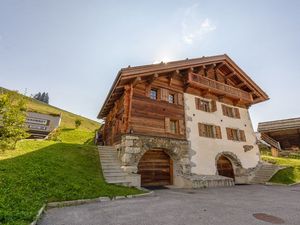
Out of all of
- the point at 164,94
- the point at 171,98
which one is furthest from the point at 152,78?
the point at 171,98

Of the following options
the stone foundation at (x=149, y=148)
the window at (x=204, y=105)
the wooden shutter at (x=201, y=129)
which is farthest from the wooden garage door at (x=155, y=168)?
the window at (x=204, y=105)

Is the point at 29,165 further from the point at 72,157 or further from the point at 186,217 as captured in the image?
the point at 186,217

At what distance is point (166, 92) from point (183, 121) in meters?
2.96

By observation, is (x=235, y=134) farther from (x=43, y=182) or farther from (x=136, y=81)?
(x=43, y=182)

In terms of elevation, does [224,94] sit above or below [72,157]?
above

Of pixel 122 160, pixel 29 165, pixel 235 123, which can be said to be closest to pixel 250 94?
pixel 235 123

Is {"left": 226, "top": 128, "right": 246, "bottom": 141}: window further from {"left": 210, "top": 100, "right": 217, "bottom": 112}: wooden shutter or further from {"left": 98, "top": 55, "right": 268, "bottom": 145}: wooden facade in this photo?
{"left": 210, "top": 100, "right": 217, "bottom": 112}: wooden shutter

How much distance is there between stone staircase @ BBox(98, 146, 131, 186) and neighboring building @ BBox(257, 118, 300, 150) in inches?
744

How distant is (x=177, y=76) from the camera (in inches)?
Answer: 675

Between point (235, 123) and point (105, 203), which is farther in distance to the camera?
point (235, 123)

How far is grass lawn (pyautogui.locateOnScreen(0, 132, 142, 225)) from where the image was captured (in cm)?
552

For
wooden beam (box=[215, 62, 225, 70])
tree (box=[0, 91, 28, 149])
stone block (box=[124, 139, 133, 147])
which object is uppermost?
wooden beam (box=[215, 62, 225, 70])

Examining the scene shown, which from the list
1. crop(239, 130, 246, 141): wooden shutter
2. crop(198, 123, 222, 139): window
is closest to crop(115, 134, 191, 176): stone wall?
crop(198, 123, 222, 139): window

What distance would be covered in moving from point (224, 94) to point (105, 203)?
626 inches
